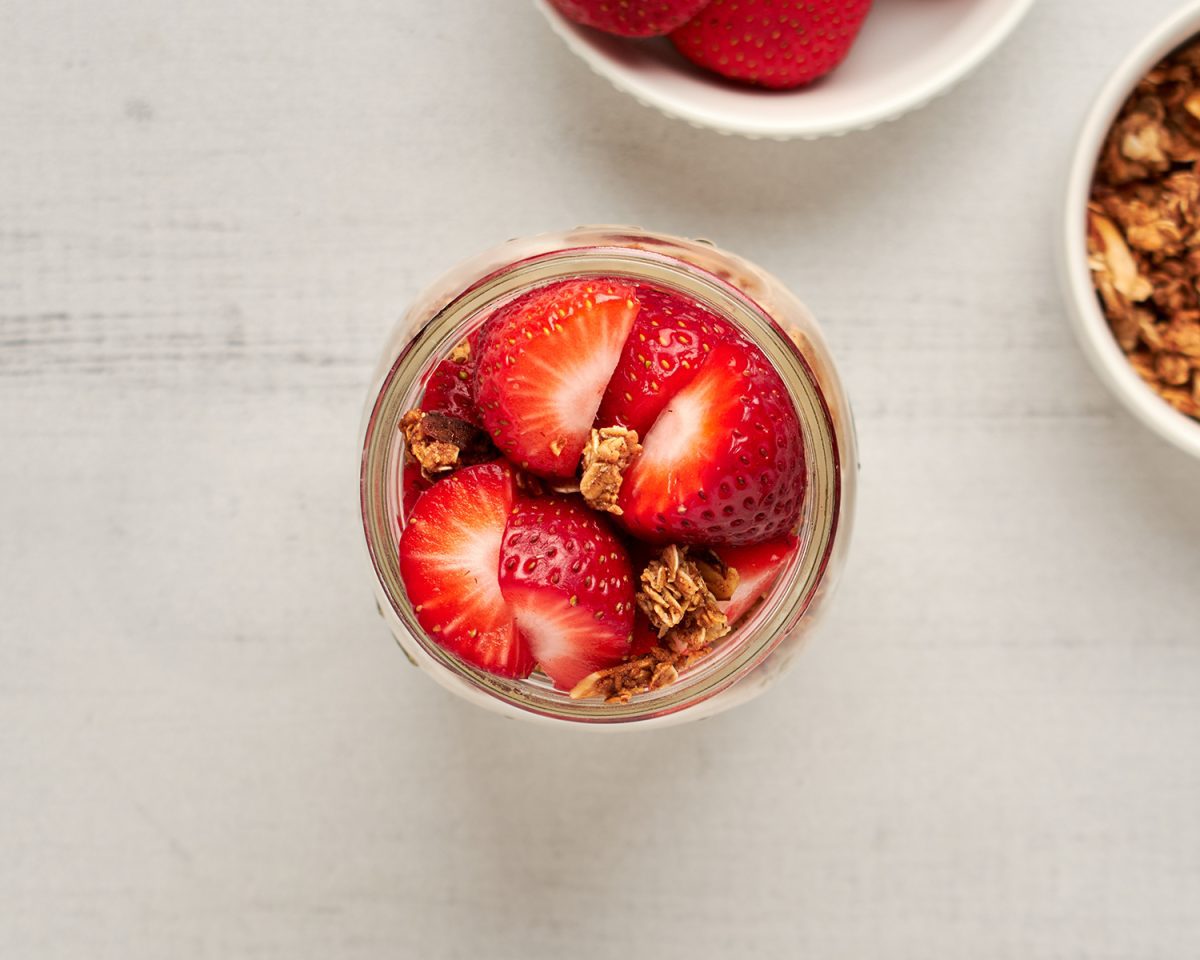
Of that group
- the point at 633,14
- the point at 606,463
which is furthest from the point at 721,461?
the point at 633,14

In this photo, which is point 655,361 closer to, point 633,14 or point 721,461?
point 721,461

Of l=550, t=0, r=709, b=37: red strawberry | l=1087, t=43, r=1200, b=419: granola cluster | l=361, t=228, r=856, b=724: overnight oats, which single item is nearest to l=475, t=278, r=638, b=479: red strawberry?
l=361, t=228, r=856, b=724: overnight oats

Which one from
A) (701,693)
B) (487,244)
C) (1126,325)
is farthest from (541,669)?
(1126,325)

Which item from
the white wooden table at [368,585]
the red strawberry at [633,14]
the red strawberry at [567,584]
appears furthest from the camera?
the white wooden table at [368,585]

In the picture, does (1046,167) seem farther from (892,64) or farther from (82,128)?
(82,128)

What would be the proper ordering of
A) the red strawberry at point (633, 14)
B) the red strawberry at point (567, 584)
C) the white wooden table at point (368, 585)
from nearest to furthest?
the red strawberry at point (567, 584), the red strawberry at point (633, 14), the white wooden table at point (368, 585)

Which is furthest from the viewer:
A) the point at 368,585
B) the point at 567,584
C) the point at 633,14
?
the point at 368,585

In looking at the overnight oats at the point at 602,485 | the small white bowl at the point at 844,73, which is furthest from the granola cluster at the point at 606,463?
the small white bowl at the point at 844,73

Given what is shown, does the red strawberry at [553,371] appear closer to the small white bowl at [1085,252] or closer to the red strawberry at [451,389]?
the red strawberry at [451,389]
